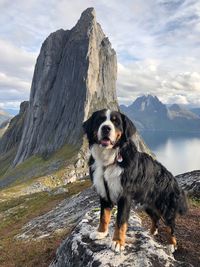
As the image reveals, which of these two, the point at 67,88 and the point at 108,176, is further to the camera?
the point at 67,88

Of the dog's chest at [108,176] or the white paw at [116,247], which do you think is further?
the white paw at [116,247]

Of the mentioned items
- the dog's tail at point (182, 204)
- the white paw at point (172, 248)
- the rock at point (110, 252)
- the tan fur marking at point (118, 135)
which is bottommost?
the white paw at point (172, 248)

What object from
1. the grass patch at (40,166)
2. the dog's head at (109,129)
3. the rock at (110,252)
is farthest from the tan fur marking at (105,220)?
the grass patch at (40,166)

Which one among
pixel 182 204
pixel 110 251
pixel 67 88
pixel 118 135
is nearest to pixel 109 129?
pixel 118 135

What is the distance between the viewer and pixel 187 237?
13.7 meters

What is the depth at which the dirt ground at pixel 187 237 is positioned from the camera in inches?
466

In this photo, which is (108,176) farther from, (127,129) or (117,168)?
(127,129)

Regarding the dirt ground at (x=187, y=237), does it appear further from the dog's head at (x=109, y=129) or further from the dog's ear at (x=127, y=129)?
the dog's head at (x=109, y=129)

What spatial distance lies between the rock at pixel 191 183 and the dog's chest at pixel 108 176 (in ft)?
41.5

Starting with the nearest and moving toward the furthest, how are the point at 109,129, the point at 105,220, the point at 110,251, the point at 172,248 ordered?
the point at 109,129 → the point at 110,251 → the point at 105,220 → the point at 172,248

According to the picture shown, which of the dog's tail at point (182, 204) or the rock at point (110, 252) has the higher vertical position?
the dog's tail at point (182, 204)

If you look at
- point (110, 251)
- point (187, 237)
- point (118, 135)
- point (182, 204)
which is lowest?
point (187, 237)

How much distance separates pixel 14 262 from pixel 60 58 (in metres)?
173

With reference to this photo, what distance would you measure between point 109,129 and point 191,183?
1507 cm
